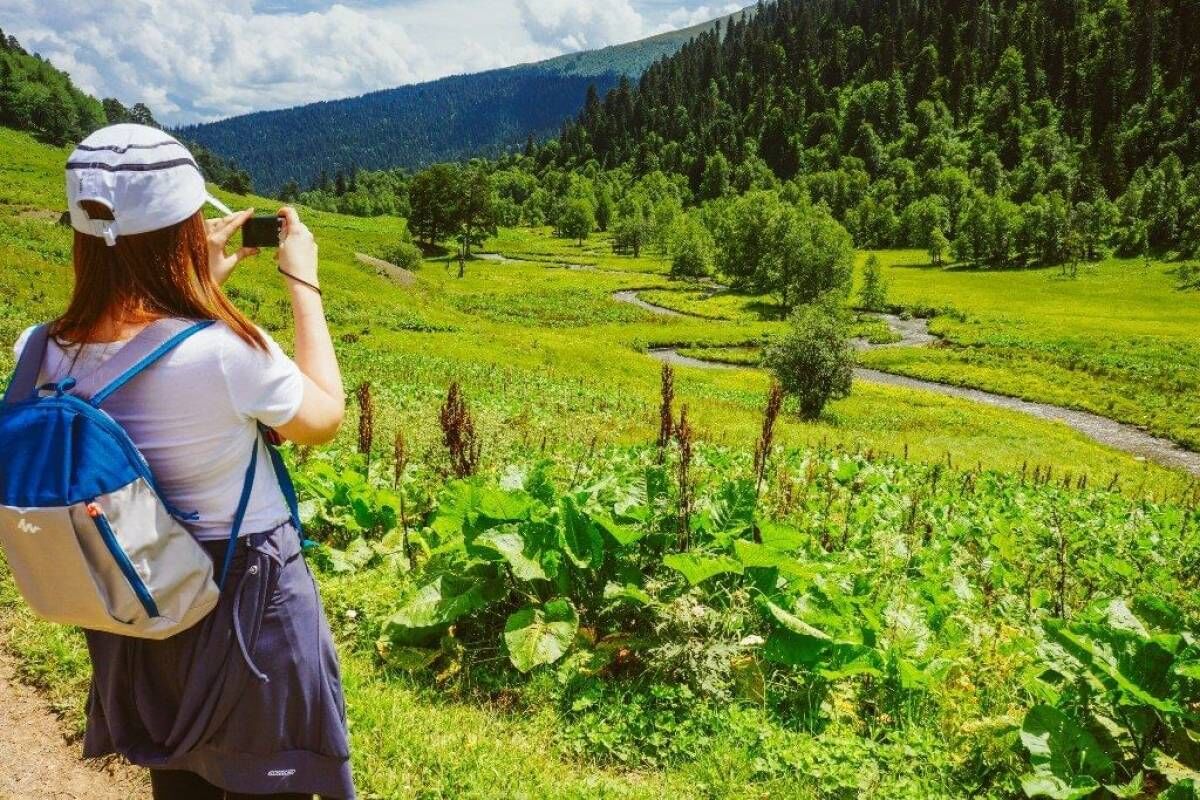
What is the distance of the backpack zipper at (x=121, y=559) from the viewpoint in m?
2.53

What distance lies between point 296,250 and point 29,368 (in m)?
1.00

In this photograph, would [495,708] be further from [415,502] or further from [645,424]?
[645,424]

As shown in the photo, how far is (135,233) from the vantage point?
267cm

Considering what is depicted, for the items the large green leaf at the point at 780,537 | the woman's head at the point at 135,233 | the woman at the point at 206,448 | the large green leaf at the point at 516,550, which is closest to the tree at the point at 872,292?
the large green leaf at the point at 780,537

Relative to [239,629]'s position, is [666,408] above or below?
below

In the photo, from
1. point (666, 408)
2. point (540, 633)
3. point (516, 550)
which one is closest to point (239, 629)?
point (540, 633)

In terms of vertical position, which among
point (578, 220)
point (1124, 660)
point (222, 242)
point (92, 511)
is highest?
point (578, 220)

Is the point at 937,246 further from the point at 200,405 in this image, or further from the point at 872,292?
the point at 200,405

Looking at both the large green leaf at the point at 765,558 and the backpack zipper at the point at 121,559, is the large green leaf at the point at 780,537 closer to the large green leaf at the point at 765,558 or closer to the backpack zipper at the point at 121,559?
the large green leaf at the point at 765,558

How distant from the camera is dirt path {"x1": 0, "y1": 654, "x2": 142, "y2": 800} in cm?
486

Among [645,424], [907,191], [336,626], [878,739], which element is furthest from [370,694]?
[907,191]

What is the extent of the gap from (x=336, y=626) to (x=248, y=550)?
13.1 feet

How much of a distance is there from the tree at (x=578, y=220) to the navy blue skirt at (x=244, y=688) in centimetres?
17430

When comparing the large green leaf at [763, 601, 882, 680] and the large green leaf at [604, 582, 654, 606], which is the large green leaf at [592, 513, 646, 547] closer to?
the large green leaf at [604, 582, 654, 606]
